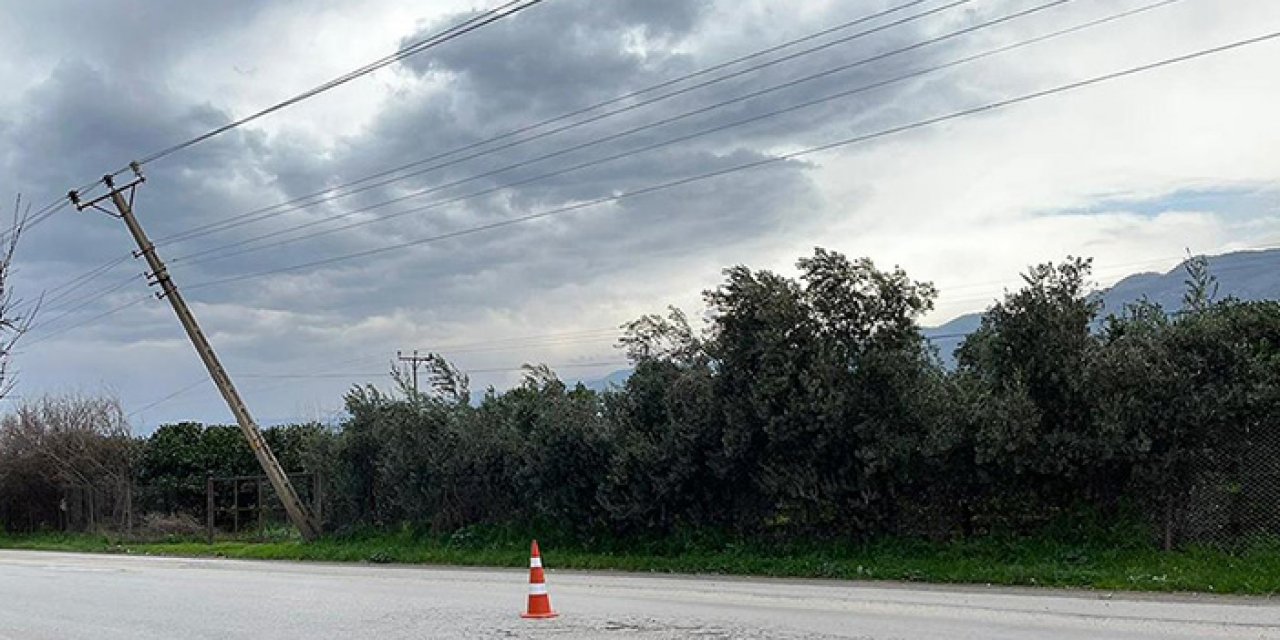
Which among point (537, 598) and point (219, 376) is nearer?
point (537, 598)

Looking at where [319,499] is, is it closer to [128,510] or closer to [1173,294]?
[128,510]

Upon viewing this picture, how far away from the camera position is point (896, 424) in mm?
18641

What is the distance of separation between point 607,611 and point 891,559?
6.50 m

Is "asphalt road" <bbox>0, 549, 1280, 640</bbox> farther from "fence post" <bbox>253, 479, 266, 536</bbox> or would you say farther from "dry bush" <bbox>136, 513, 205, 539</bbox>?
"dry bush" <bbox>136, 513, 205, 539</bbox>

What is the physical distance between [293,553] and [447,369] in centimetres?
566

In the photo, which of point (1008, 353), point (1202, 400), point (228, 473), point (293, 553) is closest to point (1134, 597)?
point (1202, 400)

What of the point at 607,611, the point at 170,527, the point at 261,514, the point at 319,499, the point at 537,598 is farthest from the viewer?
the point at 170,527

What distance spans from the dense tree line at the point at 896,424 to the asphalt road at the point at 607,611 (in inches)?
107

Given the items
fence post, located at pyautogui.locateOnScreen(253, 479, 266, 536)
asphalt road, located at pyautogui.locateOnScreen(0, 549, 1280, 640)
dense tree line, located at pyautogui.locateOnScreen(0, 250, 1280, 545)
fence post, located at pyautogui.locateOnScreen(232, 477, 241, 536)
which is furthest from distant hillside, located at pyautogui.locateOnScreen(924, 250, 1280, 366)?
fence post, located at pyautogui.locateOnScreen(232, 477, 241, 536)

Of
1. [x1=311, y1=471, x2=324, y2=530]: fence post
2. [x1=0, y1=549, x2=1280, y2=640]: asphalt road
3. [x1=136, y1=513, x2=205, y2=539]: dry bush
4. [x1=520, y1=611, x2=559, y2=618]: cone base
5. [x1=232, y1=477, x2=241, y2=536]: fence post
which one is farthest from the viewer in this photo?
[x1=136, y1=513, x2=205, y2=539]: dry bush

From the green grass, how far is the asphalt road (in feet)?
3.46

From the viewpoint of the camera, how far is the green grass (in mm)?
15026

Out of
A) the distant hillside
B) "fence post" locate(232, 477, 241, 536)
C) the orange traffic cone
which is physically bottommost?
the orange traffic cone

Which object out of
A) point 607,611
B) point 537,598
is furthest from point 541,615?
point 607,611
